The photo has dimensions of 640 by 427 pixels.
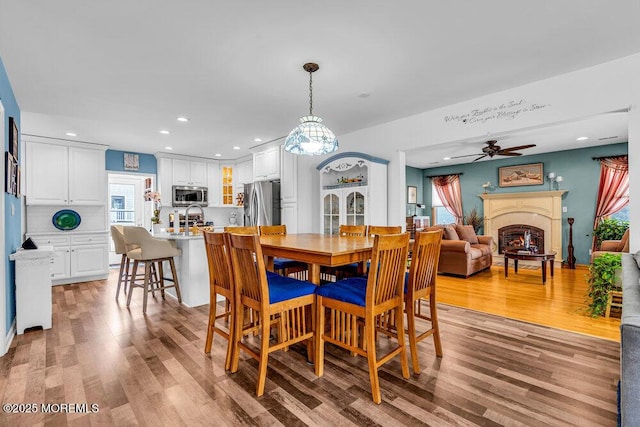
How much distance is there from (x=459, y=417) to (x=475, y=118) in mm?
3038

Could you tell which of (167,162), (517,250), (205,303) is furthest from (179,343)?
(517,250)

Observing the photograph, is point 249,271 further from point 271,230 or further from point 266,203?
point 266,203

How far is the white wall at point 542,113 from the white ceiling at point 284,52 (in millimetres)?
130

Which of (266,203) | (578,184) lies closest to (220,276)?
(266,203)

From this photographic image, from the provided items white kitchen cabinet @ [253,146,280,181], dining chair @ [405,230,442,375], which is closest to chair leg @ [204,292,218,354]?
dining chair @ [405,230,442,375]

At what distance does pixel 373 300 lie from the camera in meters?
1.87

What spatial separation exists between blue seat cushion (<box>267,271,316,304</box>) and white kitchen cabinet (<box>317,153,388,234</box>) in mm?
2321

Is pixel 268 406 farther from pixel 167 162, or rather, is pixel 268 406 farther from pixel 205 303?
pixel 167 162

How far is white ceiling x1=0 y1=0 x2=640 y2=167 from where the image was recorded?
80.0 inches

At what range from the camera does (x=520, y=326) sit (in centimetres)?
302

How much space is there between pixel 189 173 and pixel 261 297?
18.0 feet

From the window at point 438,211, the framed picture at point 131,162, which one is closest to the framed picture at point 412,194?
the window at point 438,211

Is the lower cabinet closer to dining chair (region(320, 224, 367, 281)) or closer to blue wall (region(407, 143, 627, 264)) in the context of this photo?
dining chair (region(320, 224, 367, 281))

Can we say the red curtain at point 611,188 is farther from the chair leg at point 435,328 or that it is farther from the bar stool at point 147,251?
the bar stool at point 147,251
